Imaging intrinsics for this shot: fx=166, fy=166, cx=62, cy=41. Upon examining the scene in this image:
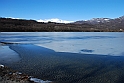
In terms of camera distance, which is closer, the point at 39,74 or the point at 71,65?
the point at 39,74

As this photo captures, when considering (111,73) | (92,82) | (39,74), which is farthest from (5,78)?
(111,73)

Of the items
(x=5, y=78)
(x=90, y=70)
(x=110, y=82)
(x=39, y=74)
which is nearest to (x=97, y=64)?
(x=90, y=70)

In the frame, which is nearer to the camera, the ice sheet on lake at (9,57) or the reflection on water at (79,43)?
the ice sheet on lake at (9,57)

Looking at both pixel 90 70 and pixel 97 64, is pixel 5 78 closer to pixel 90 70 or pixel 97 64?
pixel 90 70

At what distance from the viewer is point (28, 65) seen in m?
9.78

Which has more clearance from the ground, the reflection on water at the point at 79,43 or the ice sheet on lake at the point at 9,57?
the reflection on water at the point at 79,43

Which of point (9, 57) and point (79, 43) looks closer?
point (9, 57)

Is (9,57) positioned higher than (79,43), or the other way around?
(79,43)

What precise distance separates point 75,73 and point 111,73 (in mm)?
1777

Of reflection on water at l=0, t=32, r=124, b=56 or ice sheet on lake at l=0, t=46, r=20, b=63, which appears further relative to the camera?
reflection on water at l=0, t=32, r=124, b=56

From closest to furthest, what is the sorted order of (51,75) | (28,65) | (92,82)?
(92,82) → (51,75) → (28,65)

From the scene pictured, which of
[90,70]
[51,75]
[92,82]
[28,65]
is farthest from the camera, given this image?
[28,65]

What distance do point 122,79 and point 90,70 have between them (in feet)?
6.12

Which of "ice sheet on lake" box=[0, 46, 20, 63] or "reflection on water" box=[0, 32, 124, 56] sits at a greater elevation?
"reflection on water" box=[0, 32, 124, 56]
